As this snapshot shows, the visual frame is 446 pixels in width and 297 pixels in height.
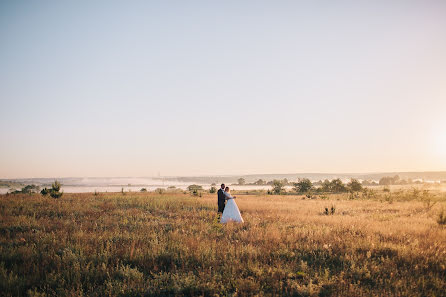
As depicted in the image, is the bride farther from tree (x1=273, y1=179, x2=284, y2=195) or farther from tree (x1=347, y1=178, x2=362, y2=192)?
tree (x1=347, y1=178, x2=362, y2=192)

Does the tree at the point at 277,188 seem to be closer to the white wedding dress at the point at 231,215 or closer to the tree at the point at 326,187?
the tree at the point at 326,187

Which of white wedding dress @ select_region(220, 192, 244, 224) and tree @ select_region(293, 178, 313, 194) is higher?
white wedding dress @ select_region(220, 192, 244, 224)

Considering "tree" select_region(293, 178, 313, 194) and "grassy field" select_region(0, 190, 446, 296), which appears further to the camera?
"tree" select_region(293, 178, 313, 194)

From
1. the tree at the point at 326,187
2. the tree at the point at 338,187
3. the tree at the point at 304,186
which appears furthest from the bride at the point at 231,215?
the tree at the point at 338,187

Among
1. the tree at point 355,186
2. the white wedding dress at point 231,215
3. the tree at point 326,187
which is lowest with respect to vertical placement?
the tree at point 326,187

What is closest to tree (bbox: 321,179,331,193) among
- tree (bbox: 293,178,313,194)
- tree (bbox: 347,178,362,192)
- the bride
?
tree (bbox: 293,178,313,194)

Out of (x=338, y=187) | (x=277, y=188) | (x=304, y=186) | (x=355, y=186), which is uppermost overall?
(x=355, y=186)

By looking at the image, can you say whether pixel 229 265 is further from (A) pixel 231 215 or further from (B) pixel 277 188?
(B) pixel 277 188

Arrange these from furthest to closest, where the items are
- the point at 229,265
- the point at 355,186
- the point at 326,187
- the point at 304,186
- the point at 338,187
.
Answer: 1. the point at 326,187
2. the point at 304,186
3. the point at 338,187
4. the point at 355,186
5. the point at 229,265

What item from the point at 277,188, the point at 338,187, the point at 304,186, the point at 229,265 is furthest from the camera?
the point at 304,186

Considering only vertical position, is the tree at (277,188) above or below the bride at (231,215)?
below

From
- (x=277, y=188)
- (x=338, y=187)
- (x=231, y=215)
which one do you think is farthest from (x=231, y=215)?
(x=338, y=187)

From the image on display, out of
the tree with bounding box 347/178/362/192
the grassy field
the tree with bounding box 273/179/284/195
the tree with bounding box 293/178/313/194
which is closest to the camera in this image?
the grassy field

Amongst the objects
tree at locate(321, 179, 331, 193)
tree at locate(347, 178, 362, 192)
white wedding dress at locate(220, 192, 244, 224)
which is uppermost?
white wedding dress at locate(220, 192, 244, 224)
